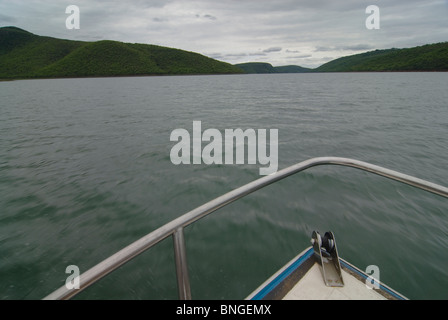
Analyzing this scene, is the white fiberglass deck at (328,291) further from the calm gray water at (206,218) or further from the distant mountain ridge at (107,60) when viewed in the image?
the distant mountain ridge at (107,60)

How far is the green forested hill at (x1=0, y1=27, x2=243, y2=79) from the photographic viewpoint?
338 ft

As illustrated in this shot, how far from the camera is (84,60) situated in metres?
114

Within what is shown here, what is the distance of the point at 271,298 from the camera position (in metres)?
1.95

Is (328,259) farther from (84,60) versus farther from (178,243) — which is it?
(84,60)

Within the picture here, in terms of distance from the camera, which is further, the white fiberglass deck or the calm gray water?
the calm gray water

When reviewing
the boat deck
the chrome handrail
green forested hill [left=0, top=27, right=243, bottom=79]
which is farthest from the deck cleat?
green forested hill [left=0, top=27, right=243, bottom=79]

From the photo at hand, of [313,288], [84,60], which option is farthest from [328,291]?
[84,60]

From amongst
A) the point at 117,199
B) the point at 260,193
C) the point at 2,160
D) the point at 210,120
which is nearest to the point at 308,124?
the point at 210,120

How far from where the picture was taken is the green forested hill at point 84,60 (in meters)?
103

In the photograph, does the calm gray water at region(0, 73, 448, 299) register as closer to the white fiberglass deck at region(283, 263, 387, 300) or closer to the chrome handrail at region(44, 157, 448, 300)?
the white fiberglass deck at region(283, 263, 387, 300)

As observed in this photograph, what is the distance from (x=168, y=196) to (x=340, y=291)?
4.44m

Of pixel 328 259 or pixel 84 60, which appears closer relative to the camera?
pixel 328 259

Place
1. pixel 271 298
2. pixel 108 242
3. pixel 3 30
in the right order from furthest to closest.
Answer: pixel 3 30
pixel 108 242
pixel 271 298
